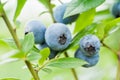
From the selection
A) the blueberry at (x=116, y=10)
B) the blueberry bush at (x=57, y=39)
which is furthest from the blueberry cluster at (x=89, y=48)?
the blueberry at (x=116, y=10)

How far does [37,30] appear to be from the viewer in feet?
3.45

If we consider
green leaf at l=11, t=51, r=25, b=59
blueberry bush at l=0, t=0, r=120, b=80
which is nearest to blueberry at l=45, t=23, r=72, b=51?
blueberry bush at l=0, t=0, r=120, b=80

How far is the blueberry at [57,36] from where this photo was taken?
1019 millimetres

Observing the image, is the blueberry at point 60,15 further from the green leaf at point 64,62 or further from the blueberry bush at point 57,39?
Result: the green leaf at point 64,62

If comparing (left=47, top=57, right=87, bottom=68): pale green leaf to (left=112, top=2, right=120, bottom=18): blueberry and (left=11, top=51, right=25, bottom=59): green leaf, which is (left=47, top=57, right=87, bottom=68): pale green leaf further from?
(left=112, top=2, right=120, bottom=18): blueberry

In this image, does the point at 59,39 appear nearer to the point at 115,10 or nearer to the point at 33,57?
the point at 33,57

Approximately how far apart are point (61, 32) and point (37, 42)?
83 mm

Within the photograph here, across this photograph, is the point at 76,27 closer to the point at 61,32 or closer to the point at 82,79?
the point at 61,32

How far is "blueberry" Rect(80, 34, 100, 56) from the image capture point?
104 centimetres

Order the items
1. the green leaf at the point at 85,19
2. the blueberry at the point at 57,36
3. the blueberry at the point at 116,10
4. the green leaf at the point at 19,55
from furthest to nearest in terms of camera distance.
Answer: the blueberry at the point at 116,10 → the green leaf at the point at 85,19 → the blueberry at the point at 57,36 → the green leaf at the point at 19,55

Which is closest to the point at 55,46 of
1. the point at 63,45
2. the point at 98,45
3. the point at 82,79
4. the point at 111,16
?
the point at 63,45

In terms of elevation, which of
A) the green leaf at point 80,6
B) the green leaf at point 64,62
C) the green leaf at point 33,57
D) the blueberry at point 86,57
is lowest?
the blueberry at point 86,57

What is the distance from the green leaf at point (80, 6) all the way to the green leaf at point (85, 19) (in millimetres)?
140

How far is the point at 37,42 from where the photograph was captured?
106 cm
